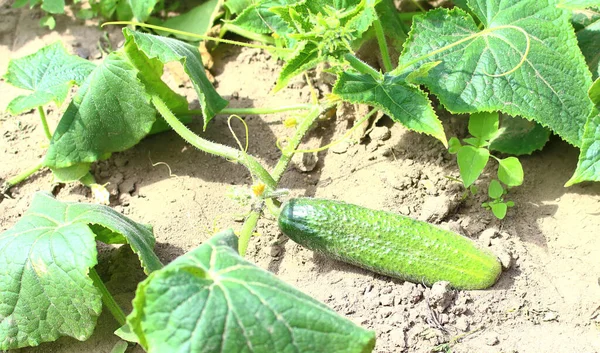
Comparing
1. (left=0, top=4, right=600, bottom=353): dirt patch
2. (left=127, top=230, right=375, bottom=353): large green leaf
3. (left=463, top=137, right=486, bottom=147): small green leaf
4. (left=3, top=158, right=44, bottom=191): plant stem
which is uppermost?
(left=127, top=230, right=375, bottom=353): large green leaf

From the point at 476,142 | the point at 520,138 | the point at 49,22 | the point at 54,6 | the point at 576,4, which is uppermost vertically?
the point at 576,4

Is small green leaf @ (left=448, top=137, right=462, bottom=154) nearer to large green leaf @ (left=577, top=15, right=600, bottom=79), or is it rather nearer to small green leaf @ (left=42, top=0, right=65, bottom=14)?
large green leaf @ (left=577, top=15, right=600, bottom=79)

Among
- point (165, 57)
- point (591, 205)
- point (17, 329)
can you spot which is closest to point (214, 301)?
point (17, 329)

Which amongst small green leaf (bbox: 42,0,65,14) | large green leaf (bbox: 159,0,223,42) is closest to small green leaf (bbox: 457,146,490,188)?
large green leaf (bbox: 159,0,223,42)

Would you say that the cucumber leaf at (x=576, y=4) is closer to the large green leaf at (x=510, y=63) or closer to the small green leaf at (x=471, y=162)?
the large green leaf at (x=510, y=63)

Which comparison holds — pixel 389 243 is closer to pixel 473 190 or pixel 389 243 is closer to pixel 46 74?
pixel 473 190

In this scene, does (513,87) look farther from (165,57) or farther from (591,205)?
(165,57)

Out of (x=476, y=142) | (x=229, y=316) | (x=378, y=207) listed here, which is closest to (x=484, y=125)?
(x=476, y=142)
